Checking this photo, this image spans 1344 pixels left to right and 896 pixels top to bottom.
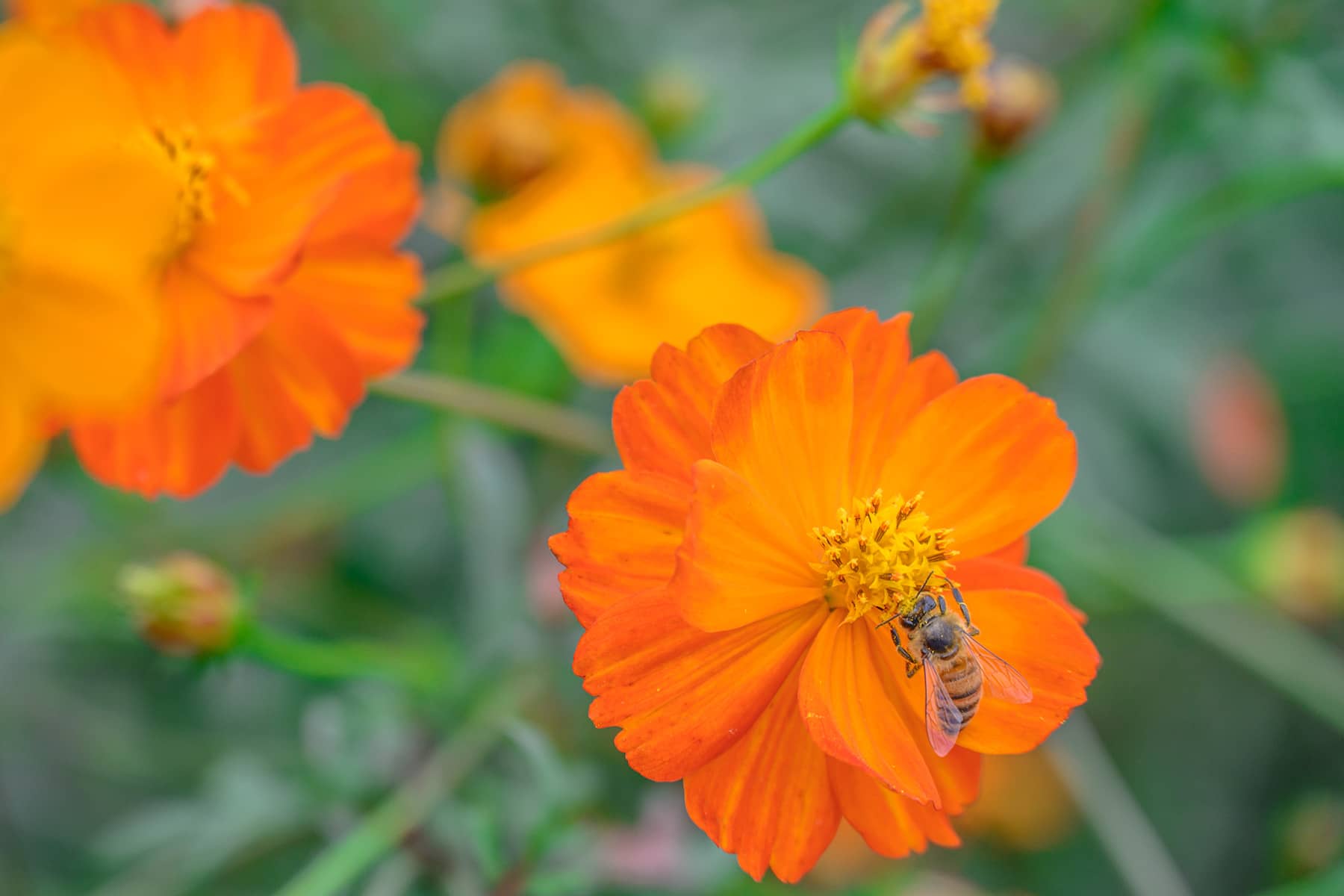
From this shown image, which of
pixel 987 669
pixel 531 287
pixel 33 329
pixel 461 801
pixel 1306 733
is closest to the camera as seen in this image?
pixel 33 329

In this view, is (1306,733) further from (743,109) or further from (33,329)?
(33,329)

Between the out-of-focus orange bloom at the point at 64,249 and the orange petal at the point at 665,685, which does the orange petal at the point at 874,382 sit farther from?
the out-of-focus orange bloom at the point at 64,249

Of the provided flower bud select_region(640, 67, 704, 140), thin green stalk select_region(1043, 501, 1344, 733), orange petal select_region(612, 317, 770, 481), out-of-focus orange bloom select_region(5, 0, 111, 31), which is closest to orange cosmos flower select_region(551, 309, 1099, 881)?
orange petal select_region(612, 317, 770, 481)

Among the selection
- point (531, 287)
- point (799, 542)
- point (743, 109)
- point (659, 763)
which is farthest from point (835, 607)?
point (743, 109)

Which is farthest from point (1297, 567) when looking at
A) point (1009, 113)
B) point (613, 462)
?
point (613, 462)

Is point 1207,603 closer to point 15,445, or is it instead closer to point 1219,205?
point 1219,205

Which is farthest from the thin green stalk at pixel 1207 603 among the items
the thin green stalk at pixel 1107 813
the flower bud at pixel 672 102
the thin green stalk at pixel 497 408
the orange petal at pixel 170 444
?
the orange petal at pixel 170 444

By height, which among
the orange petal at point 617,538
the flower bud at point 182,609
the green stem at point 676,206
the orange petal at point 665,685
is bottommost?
the flower bud at point 182,609
